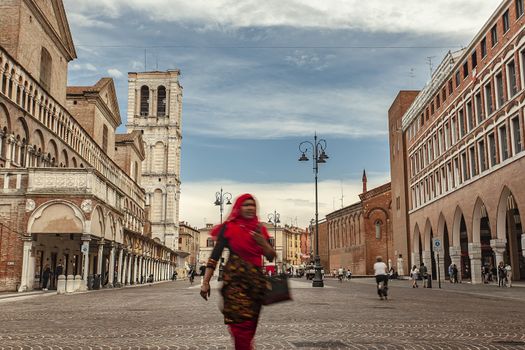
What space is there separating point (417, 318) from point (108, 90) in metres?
50.1

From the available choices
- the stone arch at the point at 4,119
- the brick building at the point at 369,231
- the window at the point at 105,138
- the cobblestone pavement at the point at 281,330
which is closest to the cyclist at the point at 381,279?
the cobblestone pavement at the point at 281,330

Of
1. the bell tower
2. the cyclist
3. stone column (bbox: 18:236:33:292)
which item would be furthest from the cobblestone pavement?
the bell tower

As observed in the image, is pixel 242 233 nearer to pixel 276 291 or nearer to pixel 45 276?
pixel 276 291

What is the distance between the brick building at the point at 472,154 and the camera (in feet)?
103

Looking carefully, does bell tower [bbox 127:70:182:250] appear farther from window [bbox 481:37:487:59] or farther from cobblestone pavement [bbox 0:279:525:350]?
cobblestone pavement [bbox 0:279:525:350]

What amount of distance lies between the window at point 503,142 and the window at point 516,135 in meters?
1.25

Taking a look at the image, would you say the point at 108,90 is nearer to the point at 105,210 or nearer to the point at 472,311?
the point at 105,210

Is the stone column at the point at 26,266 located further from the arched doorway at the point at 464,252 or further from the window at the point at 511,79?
the arched doorway at the point at 464,252

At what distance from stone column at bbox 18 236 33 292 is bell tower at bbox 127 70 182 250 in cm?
6514

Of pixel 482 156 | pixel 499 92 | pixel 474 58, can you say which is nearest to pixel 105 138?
pixel 474 58

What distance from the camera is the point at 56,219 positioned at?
29656 millimetres

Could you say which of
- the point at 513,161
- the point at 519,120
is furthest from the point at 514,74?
the point at 513,161

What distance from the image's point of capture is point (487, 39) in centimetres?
3497

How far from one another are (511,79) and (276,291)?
30335mm
